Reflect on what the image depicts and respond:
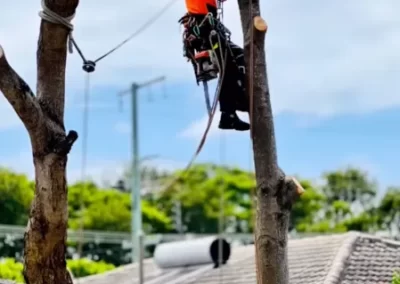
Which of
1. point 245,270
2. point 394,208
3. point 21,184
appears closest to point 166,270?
point 245,270

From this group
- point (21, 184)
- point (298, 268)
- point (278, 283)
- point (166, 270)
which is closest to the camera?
point (278, 283)

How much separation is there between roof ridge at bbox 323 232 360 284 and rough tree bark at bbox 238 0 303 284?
4790 millimetres

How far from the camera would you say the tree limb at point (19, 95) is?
6.85 metres

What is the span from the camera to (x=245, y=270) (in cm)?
1344

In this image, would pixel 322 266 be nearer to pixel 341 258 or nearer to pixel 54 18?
pixel 341 258

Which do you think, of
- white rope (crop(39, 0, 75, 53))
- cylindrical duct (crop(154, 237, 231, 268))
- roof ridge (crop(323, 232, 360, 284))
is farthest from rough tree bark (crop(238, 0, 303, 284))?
cylindrical duct (crop(154, 237, 231, 268))

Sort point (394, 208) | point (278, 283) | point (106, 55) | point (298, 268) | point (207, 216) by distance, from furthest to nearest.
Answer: point (207, 216)
point (394, 208)
point (298, 268)
point (106, 55)
point (278, 283)

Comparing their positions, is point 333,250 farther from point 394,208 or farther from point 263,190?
point 394,208

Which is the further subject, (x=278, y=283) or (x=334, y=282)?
(x=334, y=282)

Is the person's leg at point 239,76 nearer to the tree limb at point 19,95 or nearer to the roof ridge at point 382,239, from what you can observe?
the tree limb at point 19,95

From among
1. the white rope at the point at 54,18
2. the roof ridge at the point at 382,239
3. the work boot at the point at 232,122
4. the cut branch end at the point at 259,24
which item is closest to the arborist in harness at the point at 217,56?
the work boot at the point at 232,122

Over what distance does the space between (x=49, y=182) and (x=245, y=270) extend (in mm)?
6719

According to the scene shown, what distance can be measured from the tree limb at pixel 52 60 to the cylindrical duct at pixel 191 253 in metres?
6.43

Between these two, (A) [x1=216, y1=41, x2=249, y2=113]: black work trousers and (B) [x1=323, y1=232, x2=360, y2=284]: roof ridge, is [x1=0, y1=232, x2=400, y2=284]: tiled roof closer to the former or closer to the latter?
(B) [x1=323, y1=232, x2=360, y2=284]: roof ridge
